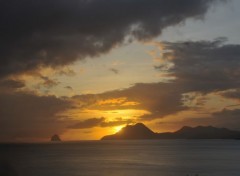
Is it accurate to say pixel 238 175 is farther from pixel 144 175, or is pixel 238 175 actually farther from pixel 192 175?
pixel 144 175

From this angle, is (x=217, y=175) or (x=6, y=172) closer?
(x=6, y=172)

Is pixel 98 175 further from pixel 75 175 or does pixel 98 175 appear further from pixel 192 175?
pixel 192 175

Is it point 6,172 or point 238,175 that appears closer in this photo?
point 6,172

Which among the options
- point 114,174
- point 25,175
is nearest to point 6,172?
point 25,175

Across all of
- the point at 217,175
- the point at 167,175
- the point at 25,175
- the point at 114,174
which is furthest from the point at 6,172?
the point at 217,175

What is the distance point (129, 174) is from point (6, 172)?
178 feet

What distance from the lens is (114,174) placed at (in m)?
111

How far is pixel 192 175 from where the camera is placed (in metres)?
107

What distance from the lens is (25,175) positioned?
106 metres

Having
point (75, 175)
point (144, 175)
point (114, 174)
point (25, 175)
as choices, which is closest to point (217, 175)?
point (144, 175)

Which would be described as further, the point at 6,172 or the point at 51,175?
the point at 51,175

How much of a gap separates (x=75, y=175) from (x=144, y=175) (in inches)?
854

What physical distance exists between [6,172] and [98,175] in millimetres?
50100

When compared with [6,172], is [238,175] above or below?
below
